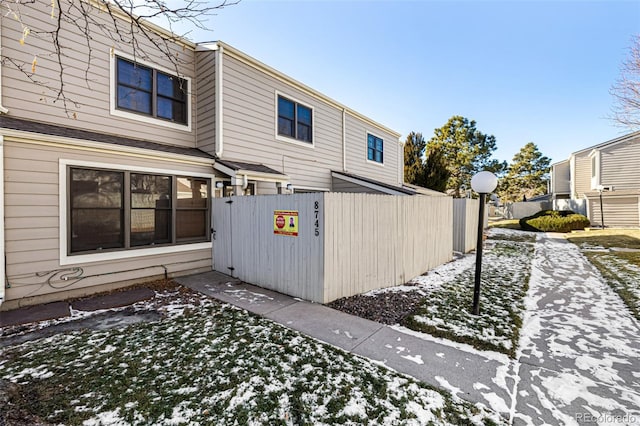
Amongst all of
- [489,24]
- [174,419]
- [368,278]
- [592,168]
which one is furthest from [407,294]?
[592,168]

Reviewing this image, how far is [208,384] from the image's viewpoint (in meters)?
2.46

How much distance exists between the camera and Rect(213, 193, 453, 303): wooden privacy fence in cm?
455

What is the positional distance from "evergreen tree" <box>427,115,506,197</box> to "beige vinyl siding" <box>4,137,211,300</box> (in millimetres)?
28802

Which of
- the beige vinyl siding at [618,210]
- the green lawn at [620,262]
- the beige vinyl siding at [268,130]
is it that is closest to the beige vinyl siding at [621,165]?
the beige vinyl siding at [618,210]

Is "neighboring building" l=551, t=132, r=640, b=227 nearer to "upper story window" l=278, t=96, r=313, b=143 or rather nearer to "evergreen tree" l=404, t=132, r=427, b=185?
"evergreen tree" l=404, t=132, r=427, b=185

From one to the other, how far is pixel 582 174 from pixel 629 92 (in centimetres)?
1397

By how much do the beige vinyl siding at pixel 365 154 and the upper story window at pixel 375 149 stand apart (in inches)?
7.3

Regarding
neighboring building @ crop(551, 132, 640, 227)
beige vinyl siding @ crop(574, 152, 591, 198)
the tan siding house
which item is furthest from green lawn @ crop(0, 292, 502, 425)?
beige vinyl siding @ crop(574, 152, 591, 198)

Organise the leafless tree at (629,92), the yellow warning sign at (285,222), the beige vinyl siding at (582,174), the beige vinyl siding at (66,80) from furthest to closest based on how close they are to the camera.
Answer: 1. the beige vinyl siding at (582,174)
2. the leafless tree at (629,92)
3. the yellow warning sign at (285,222)
4. the beige vinyl siding at (66,80)

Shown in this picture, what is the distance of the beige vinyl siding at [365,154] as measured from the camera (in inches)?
444

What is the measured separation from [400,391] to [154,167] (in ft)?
19.9

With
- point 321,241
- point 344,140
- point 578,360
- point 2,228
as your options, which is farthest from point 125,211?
point 344,140

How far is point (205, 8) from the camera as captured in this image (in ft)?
10.1

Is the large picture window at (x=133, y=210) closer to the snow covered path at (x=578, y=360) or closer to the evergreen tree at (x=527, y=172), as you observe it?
the snow covered path at (x=578, y=360)
